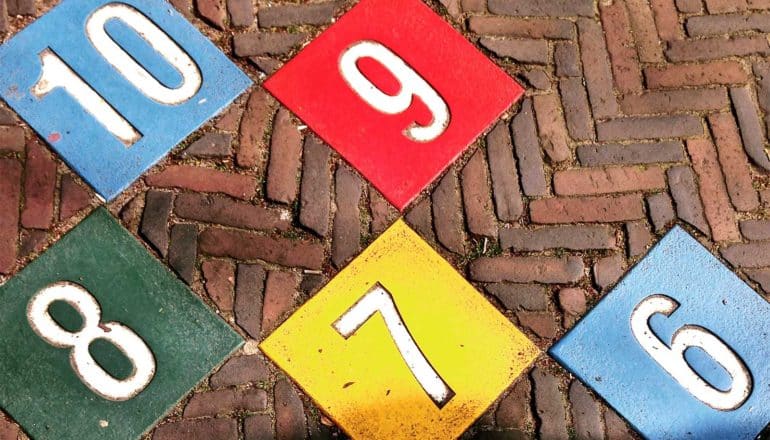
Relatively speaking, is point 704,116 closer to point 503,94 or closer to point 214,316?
point 503,94

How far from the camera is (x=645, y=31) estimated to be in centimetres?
365

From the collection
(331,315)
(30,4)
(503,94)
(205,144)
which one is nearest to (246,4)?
(205,144)

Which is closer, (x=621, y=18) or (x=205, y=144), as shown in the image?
(x=205, y=144)

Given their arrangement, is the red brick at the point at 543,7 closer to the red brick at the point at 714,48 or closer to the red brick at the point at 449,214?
the red brick at the point at 714,48

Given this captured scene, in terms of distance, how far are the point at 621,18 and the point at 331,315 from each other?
1.99 metres

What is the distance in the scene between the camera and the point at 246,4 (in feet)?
11.6

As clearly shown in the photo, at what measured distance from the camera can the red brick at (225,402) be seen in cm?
294

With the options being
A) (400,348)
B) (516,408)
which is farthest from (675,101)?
(400,348)

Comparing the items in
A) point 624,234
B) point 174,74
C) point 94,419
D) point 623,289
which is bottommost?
point 94,419

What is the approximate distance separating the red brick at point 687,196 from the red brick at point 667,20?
68 cm

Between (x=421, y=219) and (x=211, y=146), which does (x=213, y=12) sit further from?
(x=421, y=219)

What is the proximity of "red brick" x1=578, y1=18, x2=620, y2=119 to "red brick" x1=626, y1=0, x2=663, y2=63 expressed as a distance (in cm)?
17

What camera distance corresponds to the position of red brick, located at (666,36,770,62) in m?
3.62

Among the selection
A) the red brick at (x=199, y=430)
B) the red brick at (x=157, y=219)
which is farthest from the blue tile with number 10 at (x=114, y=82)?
the red brick at (x=199, y=430)
